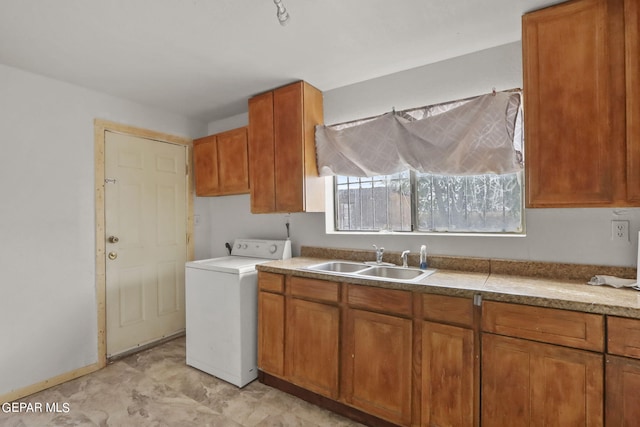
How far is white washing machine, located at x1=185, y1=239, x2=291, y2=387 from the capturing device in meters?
2.38

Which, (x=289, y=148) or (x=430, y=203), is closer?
(x=430, y=203)

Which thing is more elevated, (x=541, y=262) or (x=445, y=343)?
(x=541, y=262)

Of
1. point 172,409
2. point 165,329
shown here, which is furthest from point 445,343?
point 165,329

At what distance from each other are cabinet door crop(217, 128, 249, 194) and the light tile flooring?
5.49ft

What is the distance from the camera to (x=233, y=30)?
1831mm

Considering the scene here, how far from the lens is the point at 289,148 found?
8.56 feet

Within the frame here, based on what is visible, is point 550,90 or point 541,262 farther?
point 541,262

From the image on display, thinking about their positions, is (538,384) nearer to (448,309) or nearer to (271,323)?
(448,309)

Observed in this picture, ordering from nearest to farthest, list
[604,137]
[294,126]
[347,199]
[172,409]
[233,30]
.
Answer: [604,137] → [233,30] → [172,409] → [294,126] → [347,199]

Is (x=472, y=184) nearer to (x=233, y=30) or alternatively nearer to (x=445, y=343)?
(x=445, y=343)

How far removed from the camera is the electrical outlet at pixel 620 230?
5.61ft

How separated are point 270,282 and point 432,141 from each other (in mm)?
1547

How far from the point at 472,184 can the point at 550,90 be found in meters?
0.73

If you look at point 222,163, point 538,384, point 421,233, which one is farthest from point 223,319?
point 538,384
